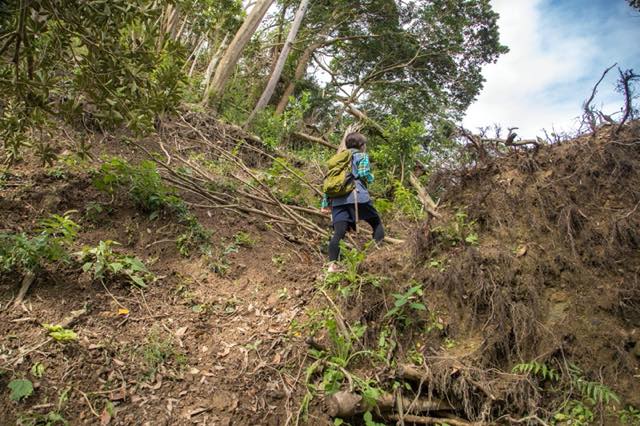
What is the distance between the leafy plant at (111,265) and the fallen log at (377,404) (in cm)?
207

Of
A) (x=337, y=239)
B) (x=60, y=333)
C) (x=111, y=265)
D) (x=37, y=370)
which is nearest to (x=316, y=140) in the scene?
(x=337, y=239)

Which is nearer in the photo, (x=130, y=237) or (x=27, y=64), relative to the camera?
(x=27, y=64)

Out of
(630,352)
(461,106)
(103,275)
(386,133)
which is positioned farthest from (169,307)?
(461,106)

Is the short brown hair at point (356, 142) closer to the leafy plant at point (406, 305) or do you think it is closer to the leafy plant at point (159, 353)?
the leafy plant at point (406, 305)

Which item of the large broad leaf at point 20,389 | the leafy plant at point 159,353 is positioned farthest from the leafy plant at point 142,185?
the large broad leaf at point 20,389

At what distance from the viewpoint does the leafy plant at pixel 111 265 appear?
11.8 feet

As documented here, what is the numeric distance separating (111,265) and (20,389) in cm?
130

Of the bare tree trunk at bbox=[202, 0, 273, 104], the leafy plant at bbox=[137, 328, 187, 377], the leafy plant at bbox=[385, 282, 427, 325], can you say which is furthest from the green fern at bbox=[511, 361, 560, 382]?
the bare tree trunk at bbox=[202, 0, 273, 104]

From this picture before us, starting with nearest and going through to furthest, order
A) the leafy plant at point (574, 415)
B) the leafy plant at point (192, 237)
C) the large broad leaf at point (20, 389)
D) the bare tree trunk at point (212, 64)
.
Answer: the large broad leaf at point (20, 389)
the leafy plant at point (574, 415)
the leafy plant at point (192, 237)
the bare tree trunk at point (212, 64)

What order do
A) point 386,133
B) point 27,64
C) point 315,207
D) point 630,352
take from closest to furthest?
point 630,352 → point 27,64 → point 315,207 → point 386,133

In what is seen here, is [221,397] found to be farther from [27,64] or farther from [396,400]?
[27,64]

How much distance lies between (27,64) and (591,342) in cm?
470

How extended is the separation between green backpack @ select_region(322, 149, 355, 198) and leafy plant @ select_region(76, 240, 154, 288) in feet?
6.54

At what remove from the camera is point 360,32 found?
526 inches
